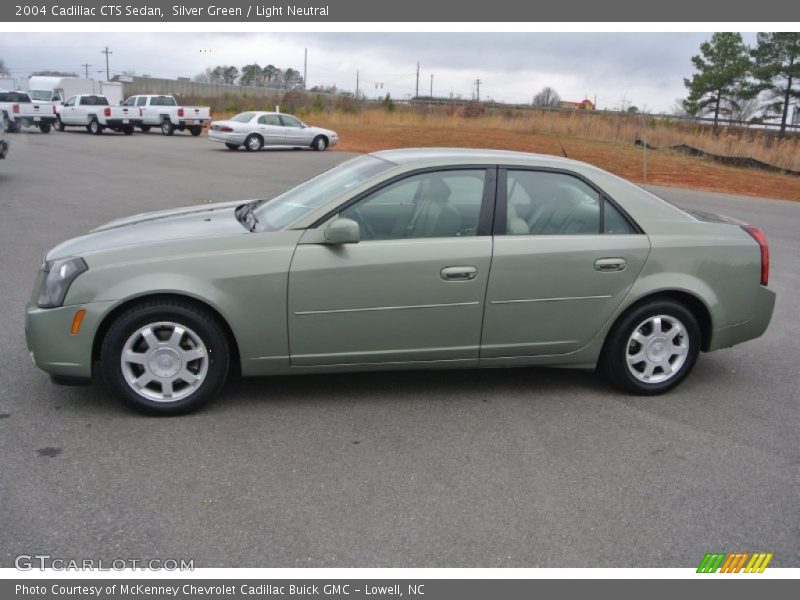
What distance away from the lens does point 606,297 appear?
5.23 meters

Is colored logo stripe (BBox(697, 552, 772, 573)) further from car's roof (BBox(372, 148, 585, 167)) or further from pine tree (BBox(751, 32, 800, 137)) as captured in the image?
pine tree (BBox(751, 32, 800, 137))

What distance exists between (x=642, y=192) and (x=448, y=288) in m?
1.64

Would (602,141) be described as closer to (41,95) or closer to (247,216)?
(41,95)

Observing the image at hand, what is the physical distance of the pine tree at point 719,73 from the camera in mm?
56250

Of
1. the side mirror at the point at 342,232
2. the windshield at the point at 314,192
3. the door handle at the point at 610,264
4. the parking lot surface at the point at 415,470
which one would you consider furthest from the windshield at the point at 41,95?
the door handle at the point at 610,264

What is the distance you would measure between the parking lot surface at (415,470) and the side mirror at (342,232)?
106cm

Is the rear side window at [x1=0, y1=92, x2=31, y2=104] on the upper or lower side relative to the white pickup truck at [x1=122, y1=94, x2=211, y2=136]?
upper

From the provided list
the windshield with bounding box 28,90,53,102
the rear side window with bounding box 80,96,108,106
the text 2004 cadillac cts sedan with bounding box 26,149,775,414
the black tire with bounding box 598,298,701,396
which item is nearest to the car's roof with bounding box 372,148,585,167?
the text 2004 cadillac cts sedan with bounding box 26,149,775,414

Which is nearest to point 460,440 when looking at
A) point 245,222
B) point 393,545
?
point 393,545

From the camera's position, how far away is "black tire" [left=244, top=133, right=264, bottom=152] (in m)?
30.2

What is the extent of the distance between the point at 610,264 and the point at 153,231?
9.63ft

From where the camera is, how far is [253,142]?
30406 mm

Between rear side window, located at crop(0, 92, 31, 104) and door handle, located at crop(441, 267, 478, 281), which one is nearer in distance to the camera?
door handle, located at crop(441, 267, 478, 281)

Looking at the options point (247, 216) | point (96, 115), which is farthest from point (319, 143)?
point (247, 216)
